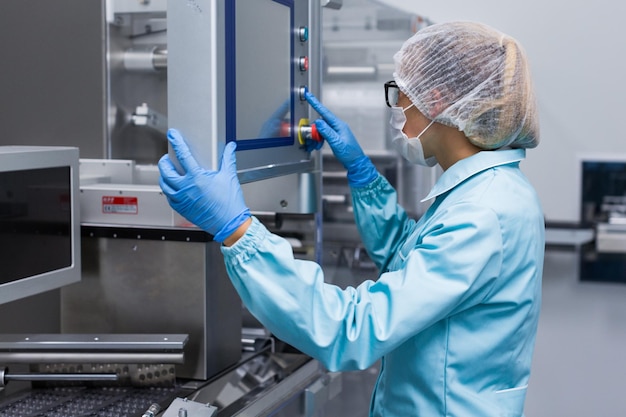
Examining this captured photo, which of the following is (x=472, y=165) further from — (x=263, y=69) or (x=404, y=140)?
(x=263, y=69)

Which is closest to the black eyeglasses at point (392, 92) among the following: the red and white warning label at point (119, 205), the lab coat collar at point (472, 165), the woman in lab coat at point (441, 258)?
the woman in lab coat at point (441, 258)

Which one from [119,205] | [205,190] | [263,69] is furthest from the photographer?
[119,205]

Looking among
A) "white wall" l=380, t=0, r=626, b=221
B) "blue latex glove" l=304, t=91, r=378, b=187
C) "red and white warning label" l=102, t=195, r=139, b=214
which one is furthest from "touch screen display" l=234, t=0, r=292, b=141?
"white wall" l=380, t=0, r=626, b=221

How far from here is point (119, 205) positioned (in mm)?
1467

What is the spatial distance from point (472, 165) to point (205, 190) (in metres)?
0.44

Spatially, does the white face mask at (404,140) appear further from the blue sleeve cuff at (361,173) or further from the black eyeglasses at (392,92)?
the blue sleeve cuff at (361,173)

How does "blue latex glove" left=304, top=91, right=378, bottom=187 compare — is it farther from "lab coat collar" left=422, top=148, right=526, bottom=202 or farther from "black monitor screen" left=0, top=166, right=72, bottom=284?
"black monitor screen" left=0, top=166, right=72, bottom=284

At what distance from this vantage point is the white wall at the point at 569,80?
A: 3348 mm

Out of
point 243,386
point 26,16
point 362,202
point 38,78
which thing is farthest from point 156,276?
point 26,16

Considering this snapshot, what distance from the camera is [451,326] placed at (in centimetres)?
112

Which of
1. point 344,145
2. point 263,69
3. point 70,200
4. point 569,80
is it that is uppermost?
point 569,80

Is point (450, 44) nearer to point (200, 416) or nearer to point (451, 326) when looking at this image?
point (451, 326)

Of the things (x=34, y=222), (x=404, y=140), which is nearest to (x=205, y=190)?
(x=404, y=140)

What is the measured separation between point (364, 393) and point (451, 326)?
0.93 meters
